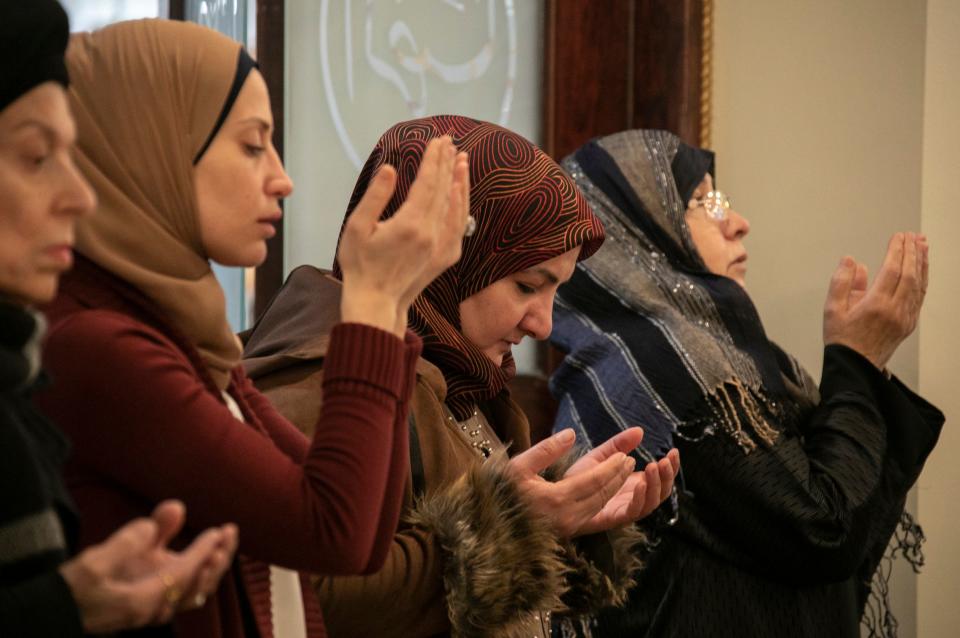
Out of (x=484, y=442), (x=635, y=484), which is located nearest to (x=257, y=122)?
(x=484, y=442)

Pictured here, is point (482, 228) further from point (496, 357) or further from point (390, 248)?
point (390, 248)

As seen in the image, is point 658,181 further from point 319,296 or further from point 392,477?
point 392,477

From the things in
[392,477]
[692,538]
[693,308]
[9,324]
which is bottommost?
[692,538]

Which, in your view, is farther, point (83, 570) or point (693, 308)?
point (693, 308)

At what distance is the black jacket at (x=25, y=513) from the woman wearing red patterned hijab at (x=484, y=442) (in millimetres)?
507

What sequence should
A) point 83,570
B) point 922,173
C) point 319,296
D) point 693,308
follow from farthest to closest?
1. point 922,173
2. point 693,308
3. point 319,296
4. point 83,570

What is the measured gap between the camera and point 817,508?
201 centimetres

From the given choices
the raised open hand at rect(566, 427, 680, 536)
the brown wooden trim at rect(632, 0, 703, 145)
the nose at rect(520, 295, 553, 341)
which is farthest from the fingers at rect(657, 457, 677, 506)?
the brown wooden trim at rect(632, 0, 703, 145)

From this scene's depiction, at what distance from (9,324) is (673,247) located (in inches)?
65.0

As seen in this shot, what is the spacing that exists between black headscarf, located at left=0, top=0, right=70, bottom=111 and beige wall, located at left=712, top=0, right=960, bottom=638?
7.34ft

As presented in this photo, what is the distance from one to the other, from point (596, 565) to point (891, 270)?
3.30 feet

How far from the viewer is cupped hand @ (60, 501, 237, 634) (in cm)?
78

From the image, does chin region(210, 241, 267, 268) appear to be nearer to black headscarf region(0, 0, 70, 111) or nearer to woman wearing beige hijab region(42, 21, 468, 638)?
woman wearing beige hijab region(42, 21, 468, 638)

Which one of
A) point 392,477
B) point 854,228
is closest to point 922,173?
point 854,228
